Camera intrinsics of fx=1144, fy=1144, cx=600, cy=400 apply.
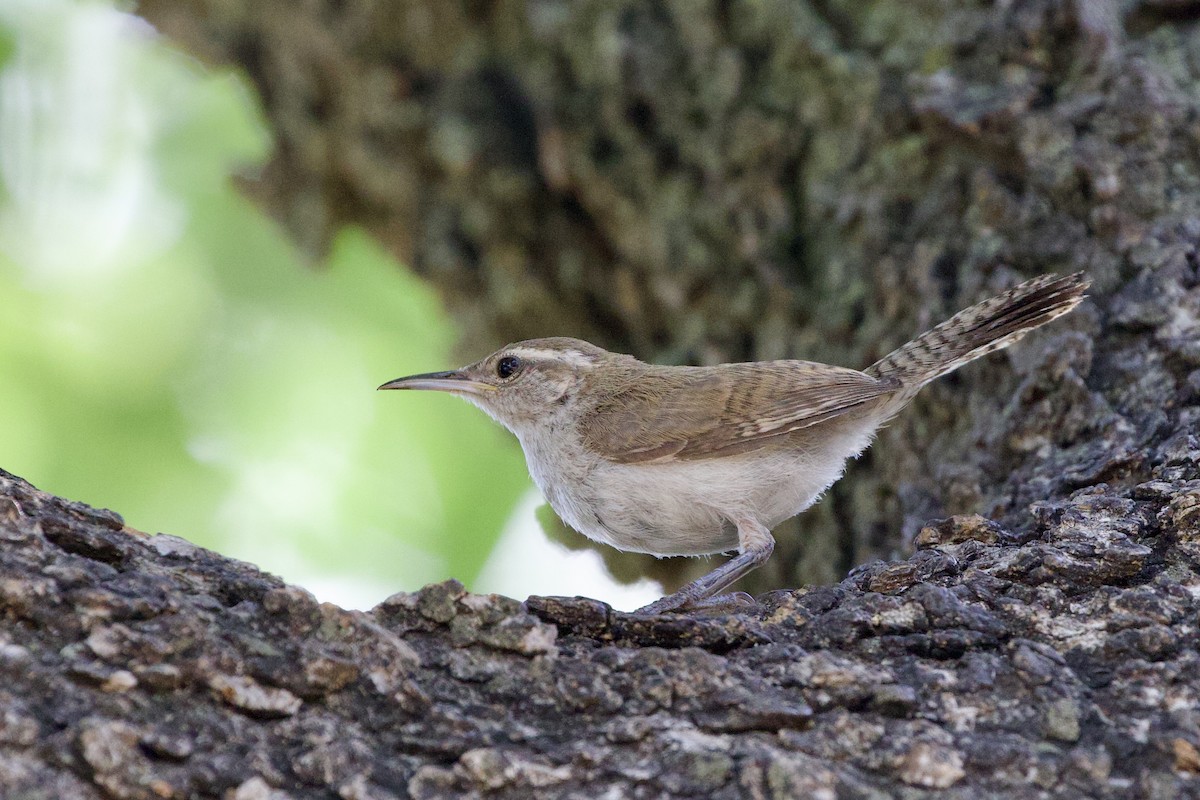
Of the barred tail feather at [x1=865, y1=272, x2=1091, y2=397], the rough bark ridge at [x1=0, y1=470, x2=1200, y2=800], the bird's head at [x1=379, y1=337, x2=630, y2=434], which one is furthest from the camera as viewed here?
the bird's head at [x1=379, y1=337, x2=630, y2=434]

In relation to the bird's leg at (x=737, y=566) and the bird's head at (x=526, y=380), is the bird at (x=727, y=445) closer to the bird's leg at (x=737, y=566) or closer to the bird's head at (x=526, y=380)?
the bird's leg at (x=737, y=566)

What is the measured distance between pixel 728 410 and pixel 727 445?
15 cm

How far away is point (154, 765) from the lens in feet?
7.23

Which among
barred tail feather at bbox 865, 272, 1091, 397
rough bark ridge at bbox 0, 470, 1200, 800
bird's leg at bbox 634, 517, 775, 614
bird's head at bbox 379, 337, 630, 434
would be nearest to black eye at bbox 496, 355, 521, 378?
bird's head at bbox 379, 337, 630, 434

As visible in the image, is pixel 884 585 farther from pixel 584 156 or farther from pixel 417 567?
pixel 417 567

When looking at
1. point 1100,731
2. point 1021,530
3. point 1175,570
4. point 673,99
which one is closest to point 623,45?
point 673,99

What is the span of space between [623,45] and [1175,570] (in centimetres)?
383

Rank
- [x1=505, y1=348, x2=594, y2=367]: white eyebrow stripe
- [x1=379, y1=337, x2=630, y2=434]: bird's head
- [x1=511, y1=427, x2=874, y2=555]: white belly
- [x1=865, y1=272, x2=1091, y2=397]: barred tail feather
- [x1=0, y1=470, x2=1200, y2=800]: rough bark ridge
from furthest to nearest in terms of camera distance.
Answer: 1. [x1=505, y1=348, x2=594, y2=367]: white eyebrow stripe
2. [x1=379, y1=337, x2=630, y2=434]: bird's head
3. [x1=511, y1=427, x2=874, y2=555]: white belly
4. [x1=865, y1=272, x2=1091, y2=397]: barred tail feather
5. [x1=0, y1=470, x2=1200, y2=800]: rough bark ridge

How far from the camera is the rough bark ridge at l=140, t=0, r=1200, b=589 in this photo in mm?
4461

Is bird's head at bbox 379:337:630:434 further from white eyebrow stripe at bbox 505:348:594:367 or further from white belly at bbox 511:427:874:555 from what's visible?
white belly at bbox 511:427:874:555

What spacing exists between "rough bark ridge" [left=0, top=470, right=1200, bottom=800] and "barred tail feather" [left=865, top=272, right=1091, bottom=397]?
138cm

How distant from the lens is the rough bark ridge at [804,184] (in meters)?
4.46

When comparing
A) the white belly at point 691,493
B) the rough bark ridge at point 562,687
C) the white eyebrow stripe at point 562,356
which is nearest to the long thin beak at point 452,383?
the white eyebrow stripe at point 562,356

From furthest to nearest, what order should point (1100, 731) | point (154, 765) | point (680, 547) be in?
point (680, 547), point (1100, 731), point (154, 765)
